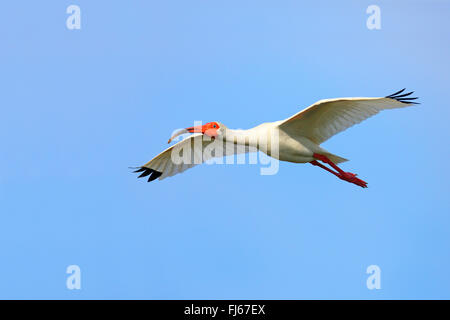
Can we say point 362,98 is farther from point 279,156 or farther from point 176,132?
point 176,132

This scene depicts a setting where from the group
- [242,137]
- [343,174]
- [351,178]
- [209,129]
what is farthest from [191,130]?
[351,178]

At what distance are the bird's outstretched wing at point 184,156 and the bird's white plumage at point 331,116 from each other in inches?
77.7

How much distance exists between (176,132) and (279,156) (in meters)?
2.53

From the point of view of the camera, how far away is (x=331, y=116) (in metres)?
18.0

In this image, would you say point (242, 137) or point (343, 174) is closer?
point (242, 137)

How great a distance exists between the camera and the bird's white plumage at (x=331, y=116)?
57.3 feet

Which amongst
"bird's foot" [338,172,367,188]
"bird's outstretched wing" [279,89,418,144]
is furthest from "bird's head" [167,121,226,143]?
"bird's foot" [338,172,367,188]

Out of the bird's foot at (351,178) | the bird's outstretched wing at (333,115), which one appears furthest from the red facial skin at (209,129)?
the bird's foot at (351,178)

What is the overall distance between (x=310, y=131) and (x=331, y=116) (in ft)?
1.92

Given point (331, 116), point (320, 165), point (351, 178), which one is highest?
point (331, 116)

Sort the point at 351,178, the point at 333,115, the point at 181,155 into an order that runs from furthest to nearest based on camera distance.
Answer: the point at 181,155
the point at 351,178
the point at 333,115

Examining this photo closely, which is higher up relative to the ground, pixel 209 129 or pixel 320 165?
pixel 209 129

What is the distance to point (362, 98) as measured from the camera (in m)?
17.2

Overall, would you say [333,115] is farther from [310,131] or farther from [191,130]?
[191,130]
